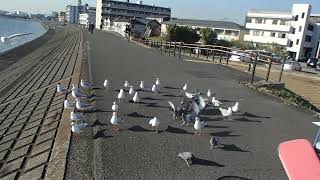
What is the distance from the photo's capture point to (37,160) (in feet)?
24.4

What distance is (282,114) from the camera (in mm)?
→ 10578

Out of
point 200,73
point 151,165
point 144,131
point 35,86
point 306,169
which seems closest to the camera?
point 306,169

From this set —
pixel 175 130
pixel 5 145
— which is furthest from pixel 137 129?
pixel 5 145

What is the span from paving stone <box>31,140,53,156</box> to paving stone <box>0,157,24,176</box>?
11.8 inches

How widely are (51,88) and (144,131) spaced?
789cm

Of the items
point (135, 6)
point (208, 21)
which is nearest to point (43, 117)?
point (208, 21)

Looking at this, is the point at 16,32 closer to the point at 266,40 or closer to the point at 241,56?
the point at 266,40

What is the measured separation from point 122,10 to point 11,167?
134700 millimetres

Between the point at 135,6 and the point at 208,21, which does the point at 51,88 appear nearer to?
the point at 208,21

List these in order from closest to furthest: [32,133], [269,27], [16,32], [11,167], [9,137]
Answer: [11,167]
[32,133]
[9,137]
[269,27]
[16,32]

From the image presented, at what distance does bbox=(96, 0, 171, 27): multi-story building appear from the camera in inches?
5340

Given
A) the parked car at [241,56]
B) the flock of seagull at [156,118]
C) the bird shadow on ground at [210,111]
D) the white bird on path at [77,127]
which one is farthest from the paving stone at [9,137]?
the parked car at [241,56]

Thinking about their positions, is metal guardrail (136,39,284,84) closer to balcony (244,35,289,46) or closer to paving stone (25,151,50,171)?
paving stone (25,151,50,171)

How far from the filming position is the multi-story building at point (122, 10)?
135625 mm
